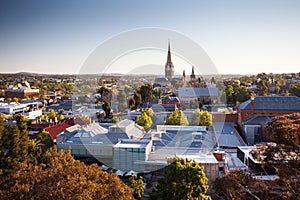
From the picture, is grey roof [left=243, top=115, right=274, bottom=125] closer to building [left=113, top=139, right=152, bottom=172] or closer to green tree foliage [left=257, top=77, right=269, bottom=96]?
building [left=113, top=139, right=152, bottom=172]

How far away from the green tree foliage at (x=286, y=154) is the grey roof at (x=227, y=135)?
1194cm

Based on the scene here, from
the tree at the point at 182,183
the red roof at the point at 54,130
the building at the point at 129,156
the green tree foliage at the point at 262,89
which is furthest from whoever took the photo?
the green tree foliage at the point at 262,89

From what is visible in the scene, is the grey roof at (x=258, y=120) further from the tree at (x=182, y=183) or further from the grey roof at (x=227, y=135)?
the tree at (x=182, y=183)

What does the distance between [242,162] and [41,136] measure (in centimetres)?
1353

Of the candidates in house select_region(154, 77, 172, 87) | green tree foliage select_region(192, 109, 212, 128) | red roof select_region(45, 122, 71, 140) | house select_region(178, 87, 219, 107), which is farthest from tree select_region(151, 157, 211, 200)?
house select_region(154, 77, 172, 87)

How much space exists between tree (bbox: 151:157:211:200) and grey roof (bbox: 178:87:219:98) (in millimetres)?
34651

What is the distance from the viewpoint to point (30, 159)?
12742 mm

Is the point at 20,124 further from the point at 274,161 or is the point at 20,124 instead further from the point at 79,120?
the point at 274,161

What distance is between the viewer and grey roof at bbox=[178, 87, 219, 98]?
43.6 m

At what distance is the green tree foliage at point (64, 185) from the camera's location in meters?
5.28

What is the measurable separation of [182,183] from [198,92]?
3583 cm

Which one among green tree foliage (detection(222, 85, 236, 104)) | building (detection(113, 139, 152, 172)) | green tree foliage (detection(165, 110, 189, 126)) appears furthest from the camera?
green tree foliage (detection(222, 85, 236, 104))

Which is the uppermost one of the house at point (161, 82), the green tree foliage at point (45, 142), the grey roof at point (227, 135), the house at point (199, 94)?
the house at point (161, 82)

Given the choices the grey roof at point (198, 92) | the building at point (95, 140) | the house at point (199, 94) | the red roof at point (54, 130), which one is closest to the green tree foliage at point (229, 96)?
the house at point (199, 94)
